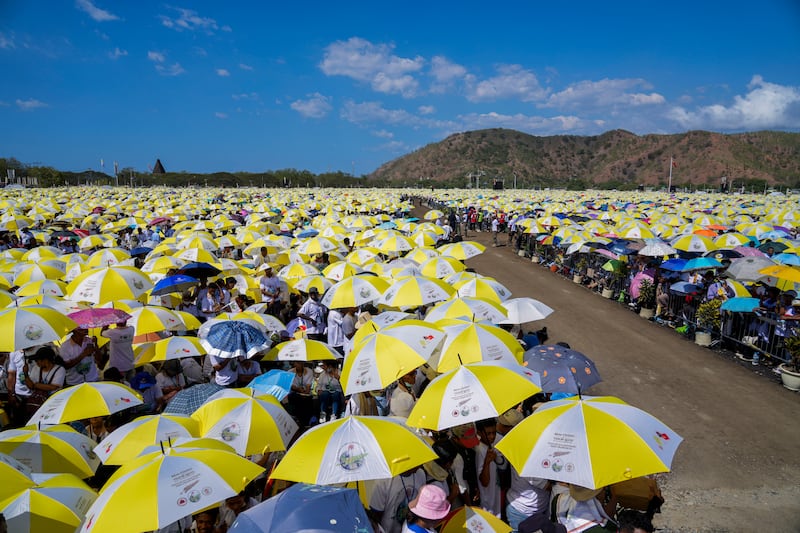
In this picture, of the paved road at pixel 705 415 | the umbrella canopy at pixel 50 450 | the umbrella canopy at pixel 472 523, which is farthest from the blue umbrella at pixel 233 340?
the paved road at pixel 705 415

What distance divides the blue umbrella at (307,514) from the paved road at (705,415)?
420 cm

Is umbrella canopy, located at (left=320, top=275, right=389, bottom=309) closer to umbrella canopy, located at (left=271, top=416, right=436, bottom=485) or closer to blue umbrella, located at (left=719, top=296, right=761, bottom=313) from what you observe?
umbrella canopy, located at (left=271, top=416, right=436, bottom=485)

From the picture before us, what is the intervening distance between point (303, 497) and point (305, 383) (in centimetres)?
377

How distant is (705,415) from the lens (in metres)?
8.02

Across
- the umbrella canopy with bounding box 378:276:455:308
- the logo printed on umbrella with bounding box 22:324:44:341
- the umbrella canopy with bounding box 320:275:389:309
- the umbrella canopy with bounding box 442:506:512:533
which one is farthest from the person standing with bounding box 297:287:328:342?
the umbrella canopy with bounding box 442:506:512:533

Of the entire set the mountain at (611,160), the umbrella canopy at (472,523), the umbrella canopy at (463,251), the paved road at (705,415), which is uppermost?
the mountain at (611,160)

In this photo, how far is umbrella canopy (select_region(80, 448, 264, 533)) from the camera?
10.4ft

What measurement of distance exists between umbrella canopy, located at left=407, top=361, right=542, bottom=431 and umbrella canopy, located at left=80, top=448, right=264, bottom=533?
1726mm

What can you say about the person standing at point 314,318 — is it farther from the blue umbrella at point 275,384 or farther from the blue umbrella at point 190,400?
the blue umbrella at point 190,400

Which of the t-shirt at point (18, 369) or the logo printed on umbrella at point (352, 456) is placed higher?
the logo printed on umbrella at point (352, 456)

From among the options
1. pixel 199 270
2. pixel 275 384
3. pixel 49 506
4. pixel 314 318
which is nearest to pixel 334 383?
pixel 275 384

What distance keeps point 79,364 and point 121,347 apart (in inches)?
21.8

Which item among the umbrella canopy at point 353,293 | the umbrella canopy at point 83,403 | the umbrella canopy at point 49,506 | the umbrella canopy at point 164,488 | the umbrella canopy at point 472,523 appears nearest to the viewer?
the umbrella canopy at point 164,488

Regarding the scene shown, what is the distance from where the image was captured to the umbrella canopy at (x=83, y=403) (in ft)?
16.6
